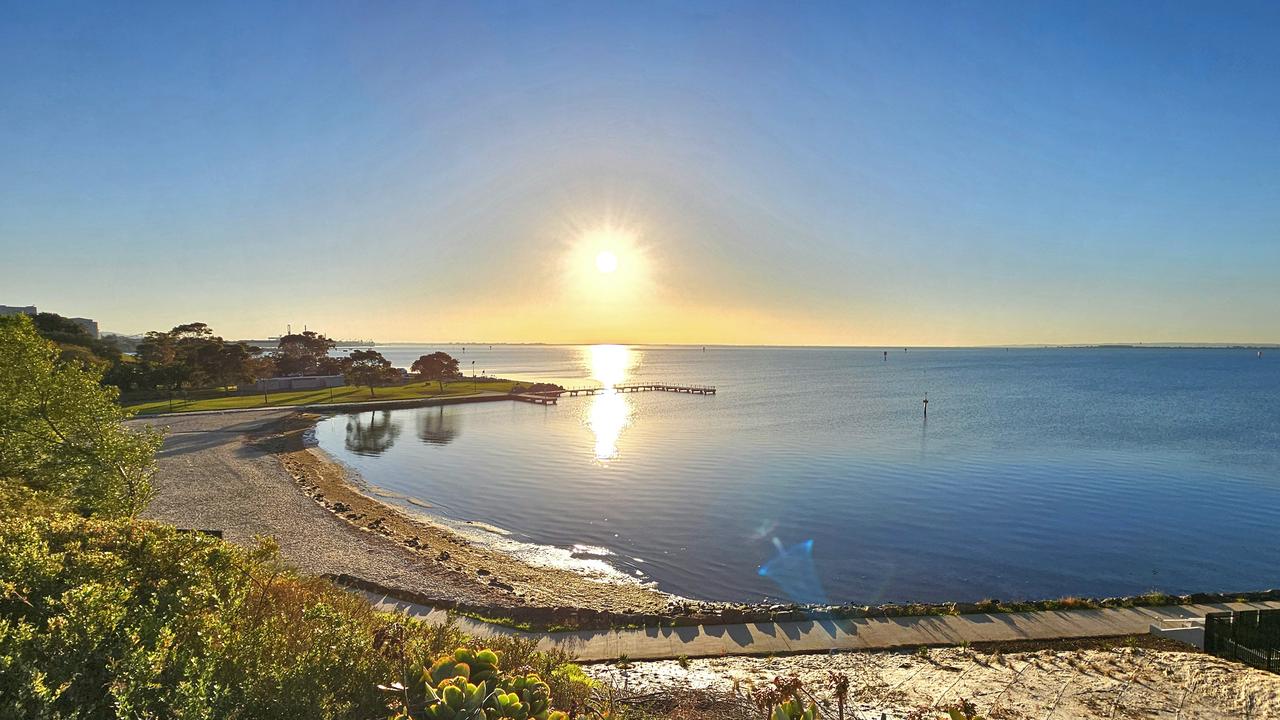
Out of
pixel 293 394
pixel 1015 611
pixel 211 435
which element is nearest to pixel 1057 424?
pixel 1015 611

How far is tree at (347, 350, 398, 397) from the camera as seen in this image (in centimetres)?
9012

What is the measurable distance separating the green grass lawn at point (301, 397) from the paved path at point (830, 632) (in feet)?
190

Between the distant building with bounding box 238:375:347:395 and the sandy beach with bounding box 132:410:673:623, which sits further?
the distant building with bounding box 238:375:347:395

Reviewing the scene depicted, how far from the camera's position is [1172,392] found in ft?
357

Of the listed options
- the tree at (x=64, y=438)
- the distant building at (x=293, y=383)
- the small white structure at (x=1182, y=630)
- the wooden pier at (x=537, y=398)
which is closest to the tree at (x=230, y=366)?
the distant building at (x=293, y=383)

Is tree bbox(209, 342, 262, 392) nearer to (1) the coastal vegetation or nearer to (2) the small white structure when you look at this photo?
(1) the coastal vegetation

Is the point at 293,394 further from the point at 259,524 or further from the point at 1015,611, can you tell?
the point at 1015,611

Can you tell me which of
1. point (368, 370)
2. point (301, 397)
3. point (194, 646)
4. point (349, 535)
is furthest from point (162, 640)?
point (368, 370)

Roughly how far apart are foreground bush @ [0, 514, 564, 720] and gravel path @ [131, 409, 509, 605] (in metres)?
13.7

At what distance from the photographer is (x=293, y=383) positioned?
90000 mm


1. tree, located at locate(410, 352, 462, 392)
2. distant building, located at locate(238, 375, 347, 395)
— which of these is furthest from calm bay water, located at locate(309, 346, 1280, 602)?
tree, located at locate(410, 352, 462, 392)

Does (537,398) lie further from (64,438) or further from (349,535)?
(64,438)

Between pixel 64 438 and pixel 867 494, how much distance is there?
36394 mm

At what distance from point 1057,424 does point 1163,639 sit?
204 ft
